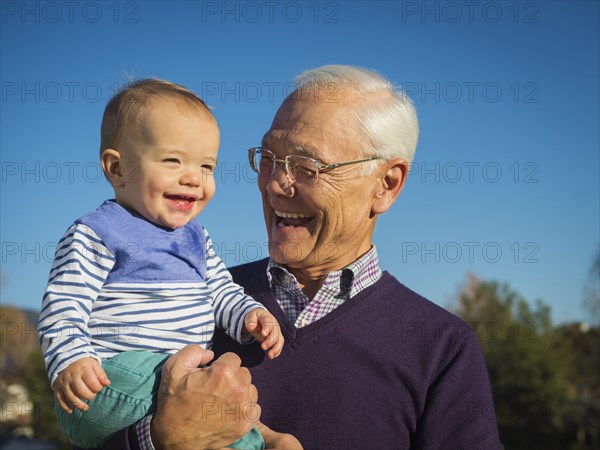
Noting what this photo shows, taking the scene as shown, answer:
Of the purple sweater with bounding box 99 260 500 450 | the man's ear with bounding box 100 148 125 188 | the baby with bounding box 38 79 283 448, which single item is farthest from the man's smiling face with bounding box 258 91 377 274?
the man's ear with bounding box 100 148 125 188

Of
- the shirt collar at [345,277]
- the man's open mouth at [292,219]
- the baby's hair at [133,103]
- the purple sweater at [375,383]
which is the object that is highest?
the baby's hair at [133,103]

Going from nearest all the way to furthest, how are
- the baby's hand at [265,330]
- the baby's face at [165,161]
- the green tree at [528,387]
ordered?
Answer: the baby's face at [165,161] → the baby's hand at [265,330] → the green tree at [528,387]

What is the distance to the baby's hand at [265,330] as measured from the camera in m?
3.25

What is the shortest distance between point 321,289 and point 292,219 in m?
0.46

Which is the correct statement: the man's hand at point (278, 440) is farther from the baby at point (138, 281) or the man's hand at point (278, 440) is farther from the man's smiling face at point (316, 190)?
the man's smiling face at point (316, 190)

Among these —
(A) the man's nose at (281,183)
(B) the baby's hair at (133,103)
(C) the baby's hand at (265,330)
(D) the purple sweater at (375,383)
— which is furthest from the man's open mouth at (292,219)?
(B) the baby's hair at (133,103)

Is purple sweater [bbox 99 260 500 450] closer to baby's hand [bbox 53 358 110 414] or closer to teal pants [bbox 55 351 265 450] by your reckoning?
teal pants [bbox 55 351 265 450]

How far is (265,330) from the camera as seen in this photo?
3.23m

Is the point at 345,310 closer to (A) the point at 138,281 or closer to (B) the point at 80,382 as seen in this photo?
(A) the point at 138,281

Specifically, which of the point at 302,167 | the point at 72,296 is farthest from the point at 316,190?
the point at 72,296

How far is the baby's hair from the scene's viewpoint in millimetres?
3160

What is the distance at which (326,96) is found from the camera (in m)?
4.05

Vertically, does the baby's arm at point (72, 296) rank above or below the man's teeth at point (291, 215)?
below

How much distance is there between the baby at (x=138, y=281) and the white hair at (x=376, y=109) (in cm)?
109
